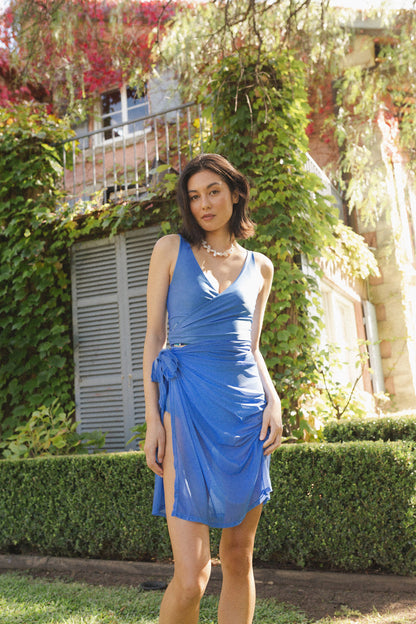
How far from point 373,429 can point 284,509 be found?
1010 mm

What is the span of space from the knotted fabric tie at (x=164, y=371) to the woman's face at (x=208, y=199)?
53cm

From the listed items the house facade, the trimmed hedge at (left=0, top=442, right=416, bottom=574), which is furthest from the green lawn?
the house facade

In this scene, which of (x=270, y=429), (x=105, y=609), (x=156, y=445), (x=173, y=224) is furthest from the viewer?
(x=173, y=224)

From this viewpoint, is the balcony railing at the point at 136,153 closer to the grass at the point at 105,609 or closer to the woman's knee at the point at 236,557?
the grass at the point at 105,609

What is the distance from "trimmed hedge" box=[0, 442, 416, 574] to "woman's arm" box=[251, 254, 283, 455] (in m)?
1.73

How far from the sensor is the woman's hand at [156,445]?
6.36 ft

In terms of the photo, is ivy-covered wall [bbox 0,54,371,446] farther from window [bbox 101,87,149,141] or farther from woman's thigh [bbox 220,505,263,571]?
window [bbox 101,87,149,141]

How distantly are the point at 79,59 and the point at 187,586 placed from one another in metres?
5.66

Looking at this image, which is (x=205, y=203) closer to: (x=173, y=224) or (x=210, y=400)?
(x=210, y=400)

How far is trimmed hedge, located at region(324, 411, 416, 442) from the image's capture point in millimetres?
4250

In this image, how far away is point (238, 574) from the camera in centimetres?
197

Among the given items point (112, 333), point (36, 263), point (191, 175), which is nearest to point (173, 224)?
point (112, 333)

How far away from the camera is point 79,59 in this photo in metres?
6.04

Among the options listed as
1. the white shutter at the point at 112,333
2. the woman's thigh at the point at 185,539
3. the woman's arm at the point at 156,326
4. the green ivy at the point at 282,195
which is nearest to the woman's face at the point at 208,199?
the woman's arm at the point at 156,326
